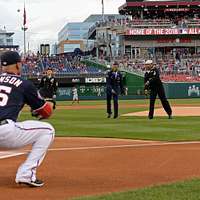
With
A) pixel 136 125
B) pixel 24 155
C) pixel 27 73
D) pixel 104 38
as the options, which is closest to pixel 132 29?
pixel 104 38

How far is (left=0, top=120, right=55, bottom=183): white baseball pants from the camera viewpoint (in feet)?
20.7

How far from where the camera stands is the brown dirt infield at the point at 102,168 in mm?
6324

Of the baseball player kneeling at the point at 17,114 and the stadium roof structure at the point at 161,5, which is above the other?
the stadium roof structure at the point at 161,5

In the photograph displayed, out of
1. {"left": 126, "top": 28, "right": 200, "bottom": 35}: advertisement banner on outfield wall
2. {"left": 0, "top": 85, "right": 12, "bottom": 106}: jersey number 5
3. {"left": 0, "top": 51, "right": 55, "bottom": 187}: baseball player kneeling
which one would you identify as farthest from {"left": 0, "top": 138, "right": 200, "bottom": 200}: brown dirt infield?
{"left": 126, "top": 28, "right": 200, "bottom": 35}: advertisement banner on outfield wall

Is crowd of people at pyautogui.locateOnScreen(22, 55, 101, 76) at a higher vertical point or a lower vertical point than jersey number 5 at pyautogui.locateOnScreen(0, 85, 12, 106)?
lower

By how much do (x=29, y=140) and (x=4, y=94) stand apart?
61 centimetres

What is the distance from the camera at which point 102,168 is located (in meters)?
7.89

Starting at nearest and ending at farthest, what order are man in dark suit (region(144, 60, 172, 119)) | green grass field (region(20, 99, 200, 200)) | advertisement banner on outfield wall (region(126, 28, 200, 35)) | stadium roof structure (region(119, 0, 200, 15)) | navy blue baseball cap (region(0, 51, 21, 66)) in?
green grass field (region(20, 99, 200, 200)), navy blue baseball cap (region(0, 51, 21, 66)), man in dark suit (region(144, 60, 172, 119)), advertisement banner on outfield wall (region(126, 28, 200, 35)), stadium roof structure (region(119, 0, 200, 15))

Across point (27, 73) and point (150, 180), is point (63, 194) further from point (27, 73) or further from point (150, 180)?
point (27, 73)

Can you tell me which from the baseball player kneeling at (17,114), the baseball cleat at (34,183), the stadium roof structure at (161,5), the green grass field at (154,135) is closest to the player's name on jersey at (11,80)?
the baseball player kneeling at (17,114)

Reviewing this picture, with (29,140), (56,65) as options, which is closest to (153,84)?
(29,140)

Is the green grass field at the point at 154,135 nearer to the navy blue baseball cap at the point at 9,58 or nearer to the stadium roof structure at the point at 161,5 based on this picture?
the navy blue baseball cap at the point at 9,58

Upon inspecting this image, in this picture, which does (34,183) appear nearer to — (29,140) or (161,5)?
(29,140)

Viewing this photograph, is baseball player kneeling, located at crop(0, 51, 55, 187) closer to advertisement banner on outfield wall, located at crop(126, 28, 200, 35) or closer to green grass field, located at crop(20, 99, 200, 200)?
green grass field, located at crop(20, 99, 200, 200)
